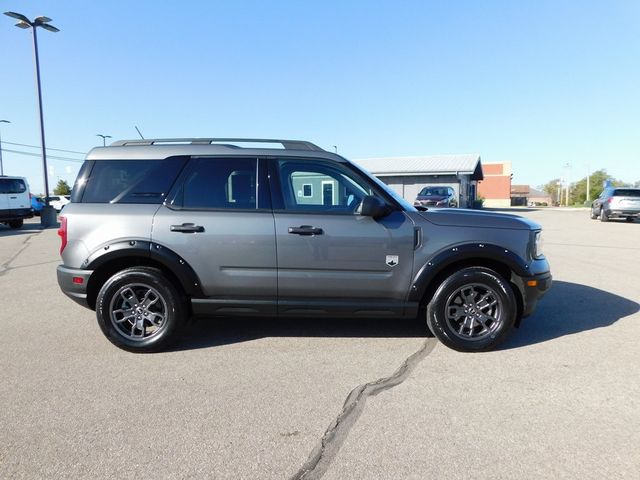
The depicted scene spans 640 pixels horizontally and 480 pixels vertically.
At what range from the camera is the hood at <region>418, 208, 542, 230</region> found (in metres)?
4.01

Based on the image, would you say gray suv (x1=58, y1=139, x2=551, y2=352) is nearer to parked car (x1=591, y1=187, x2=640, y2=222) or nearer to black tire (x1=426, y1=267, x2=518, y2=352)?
black tire (x1=426, y1=267, x2=518, y2=352)

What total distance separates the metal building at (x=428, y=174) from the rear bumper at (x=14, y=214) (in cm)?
2220

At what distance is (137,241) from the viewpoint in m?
3.97

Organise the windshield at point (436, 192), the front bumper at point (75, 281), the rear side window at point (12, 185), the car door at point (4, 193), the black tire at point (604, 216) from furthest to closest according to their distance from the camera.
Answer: the windshield at point (436, 192)
the black tire at point (604, 216)
the rear side window at point (12, 185)
the car door at point (4, 193)
the front bumper at point (75, 281)

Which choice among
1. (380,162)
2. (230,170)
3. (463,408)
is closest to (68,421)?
(230,170)

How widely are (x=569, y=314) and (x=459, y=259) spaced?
7.15 ft

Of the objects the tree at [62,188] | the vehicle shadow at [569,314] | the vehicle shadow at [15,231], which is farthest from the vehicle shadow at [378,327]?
the tree at [62,188]

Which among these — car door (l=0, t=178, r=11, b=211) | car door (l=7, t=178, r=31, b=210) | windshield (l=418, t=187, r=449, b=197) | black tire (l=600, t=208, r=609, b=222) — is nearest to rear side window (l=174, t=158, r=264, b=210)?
car door (l=0, t=178, r=11, b=211)

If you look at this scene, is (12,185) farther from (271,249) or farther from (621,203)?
(621,203)

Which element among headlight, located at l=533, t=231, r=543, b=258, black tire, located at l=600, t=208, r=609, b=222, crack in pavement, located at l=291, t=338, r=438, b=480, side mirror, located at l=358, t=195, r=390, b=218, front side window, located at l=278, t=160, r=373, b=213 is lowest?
crack in pavement, located at l=291, t=338, r=438, b=480

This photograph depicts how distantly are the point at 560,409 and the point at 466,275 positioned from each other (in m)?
1.33

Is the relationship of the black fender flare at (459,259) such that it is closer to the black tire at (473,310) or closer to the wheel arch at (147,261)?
the black tire at (473,310)

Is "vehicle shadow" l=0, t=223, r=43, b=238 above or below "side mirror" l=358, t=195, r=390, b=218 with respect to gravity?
below

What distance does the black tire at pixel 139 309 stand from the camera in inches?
158
